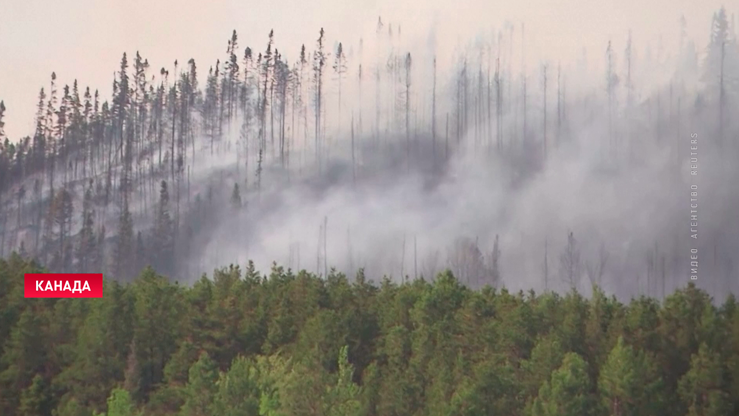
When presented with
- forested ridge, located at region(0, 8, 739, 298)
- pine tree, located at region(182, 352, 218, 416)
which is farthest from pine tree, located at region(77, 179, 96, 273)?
pine tree, located at region(182, 352, 218, 416)

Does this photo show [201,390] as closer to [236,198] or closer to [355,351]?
[355,351]

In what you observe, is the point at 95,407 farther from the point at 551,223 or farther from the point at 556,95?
the point at 556,95

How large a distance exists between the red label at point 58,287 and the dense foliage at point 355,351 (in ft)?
2.32

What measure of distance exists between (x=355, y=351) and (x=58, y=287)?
23620 mm

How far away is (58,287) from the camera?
7262 centimetres

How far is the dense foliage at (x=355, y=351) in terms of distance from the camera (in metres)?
47.6

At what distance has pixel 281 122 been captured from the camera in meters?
98.2

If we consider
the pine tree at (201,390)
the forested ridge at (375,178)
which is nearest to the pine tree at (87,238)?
the forested ridge at (375,178)

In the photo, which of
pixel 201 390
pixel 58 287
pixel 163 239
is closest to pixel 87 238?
pixel 163 239

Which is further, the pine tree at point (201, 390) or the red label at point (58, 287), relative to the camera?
the red label at point (58, 287)

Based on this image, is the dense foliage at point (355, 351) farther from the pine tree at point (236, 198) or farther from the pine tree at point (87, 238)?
the pine tree at point (236, 198)

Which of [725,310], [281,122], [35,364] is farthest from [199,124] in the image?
[725,310]

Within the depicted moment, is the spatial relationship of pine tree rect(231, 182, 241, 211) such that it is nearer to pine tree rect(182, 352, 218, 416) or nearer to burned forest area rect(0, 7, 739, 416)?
burned forest area rect(0, 7, 739, 416)

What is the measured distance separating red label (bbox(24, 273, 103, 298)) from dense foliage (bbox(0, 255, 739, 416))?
71cm
